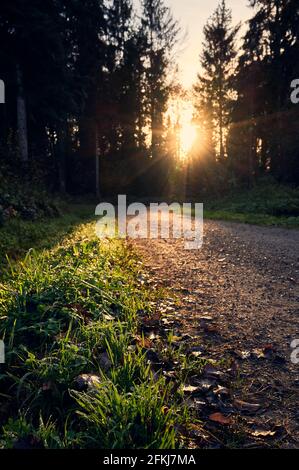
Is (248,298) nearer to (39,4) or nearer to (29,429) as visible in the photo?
(29,429)

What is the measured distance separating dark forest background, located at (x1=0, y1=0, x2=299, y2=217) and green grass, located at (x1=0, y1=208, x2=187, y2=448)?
10605 millimetres

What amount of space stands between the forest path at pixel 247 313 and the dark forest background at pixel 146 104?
9180 millimetres

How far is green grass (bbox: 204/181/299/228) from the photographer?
1203 cm

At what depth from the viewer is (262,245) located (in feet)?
25.3

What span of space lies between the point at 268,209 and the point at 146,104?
61.8 ft

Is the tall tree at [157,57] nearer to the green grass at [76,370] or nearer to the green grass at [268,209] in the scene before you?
the green grass at [268,209]

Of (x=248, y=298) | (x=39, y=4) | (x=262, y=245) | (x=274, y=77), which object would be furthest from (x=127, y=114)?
(x=248, y=298)

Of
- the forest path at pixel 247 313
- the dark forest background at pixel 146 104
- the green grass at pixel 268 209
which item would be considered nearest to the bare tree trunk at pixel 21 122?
the dark forest background at pixel 146 104

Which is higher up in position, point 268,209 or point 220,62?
point 220,62

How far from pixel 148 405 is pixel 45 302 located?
166 centimetres

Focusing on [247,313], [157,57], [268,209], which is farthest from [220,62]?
[247,313]

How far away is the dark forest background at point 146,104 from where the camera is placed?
15.1 m

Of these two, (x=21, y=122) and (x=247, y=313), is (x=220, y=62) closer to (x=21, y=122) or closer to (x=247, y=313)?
(x=21, y=122)

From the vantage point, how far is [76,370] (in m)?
2.23
